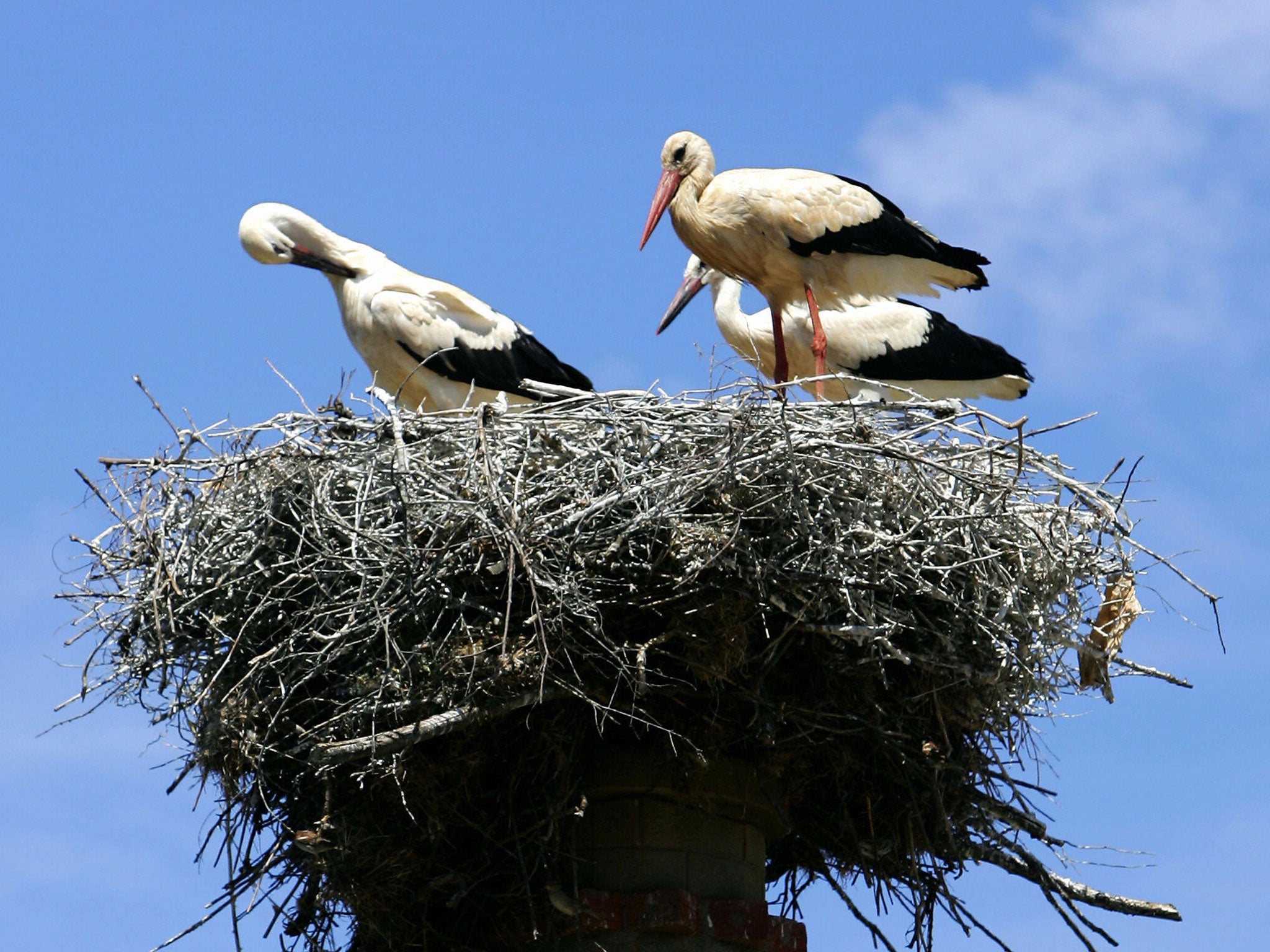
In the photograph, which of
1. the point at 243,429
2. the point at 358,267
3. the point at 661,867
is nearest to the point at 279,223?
the point at 358,267

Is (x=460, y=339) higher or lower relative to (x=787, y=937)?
higher

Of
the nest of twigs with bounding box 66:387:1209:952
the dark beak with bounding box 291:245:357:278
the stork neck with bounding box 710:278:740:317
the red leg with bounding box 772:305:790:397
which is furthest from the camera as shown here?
the stork neck with bounding box 710:278:740:317

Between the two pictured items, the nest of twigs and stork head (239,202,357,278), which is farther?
stork head (239,202,357,278)

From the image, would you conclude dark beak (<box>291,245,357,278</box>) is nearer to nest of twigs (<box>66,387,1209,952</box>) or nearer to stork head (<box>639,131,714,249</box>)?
stork head (<box>639,131,714,249</box>)

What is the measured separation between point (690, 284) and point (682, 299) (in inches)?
4.4

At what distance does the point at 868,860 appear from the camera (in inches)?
243

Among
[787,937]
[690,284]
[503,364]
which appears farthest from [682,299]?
[787,937]

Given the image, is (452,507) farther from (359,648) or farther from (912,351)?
(912,351)

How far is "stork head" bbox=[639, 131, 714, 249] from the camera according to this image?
841 cm

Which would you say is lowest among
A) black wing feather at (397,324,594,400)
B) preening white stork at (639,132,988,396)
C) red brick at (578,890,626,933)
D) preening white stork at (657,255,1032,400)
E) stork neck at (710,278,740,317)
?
red brick at (578,890,626,933)

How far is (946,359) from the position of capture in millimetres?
10297

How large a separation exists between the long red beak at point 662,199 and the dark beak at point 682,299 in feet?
6.99

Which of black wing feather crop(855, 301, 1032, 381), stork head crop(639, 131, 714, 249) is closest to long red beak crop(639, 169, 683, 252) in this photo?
stork head crop(639, 131, 714, 249)

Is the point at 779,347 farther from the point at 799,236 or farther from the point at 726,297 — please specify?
the point at 726,297
